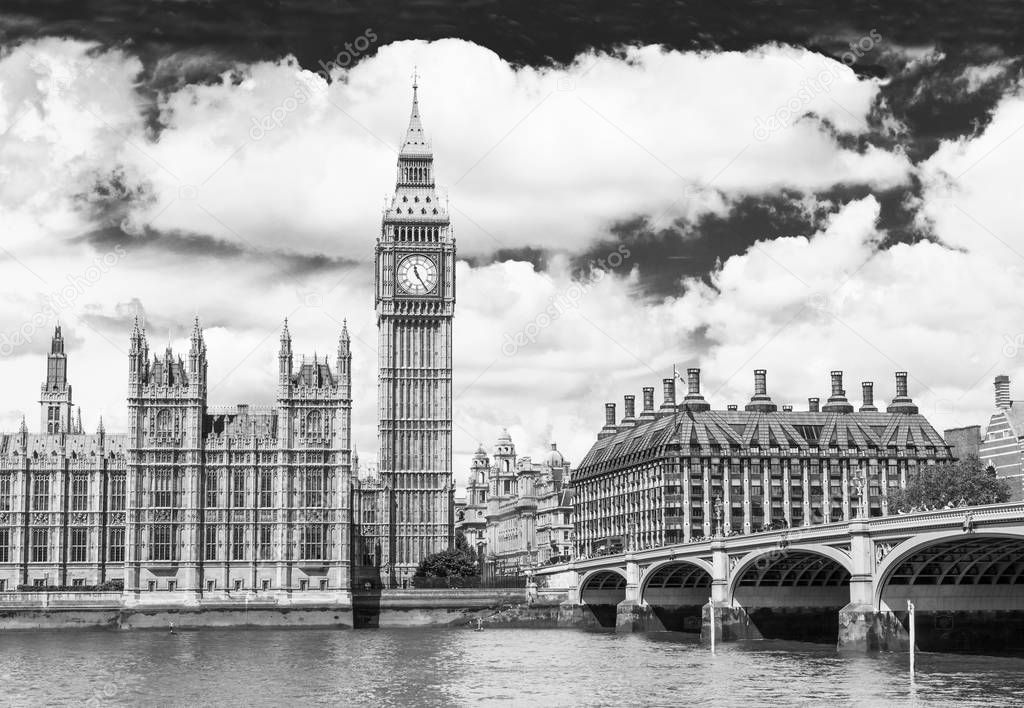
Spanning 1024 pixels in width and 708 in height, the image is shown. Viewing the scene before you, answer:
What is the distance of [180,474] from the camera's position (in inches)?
5910

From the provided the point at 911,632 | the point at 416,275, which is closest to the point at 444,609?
the point at 416,275

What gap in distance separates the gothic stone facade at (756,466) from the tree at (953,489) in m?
27.0

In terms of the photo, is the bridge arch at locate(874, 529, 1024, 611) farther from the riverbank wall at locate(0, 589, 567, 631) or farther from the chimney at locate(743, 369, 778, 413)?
the chimney at locate(743, 369, 778, 413)

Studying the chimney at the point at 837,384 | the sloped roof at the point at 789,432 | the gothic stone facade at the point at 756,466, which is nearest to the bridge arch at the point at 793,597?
the gothic stone facade at the point at 756,466

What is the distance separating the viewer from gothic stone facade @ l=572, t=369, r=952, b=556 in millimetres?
169625

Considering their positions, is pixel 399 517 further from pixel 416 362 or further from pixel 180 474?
pixel 180 474

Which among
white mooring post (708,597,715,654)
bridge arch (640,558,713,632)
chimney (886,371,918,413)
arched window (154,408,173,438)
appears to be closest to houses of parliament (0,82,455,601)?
arched window (154,408,173,438)

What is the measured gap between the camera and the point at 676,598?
5389 inches

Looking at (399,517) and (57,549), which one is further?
(399,517)

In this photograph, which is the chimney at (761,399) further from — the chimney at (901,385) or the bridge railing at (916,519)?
the bridge railing at (916,519)

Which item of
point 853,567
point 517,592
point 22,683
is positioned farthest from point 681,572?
point 22,683

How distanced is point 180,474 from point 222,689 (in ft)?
241

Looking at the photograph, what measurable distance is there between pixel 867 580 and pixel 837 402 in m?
97.6

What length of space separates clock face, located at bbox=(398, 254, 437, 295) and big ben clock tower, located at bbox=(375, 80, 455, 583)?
0.38 ft
